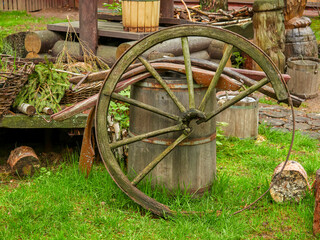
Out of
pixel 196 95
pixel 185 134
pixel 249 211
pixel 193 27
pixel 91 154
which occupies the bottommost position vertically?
pixel 249 211

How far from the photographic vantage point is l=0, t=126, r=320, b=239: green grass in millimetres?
3379

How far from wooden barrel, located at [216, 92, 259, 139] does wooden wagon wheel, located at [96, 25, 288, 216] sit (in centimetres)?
201

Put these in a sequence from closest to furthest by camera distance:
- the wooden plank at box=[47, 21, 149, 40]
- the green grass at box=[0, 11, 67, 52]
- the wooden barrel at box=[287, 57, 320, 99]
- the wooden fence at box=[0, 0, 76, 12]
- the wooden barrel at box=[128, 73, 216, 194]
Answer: the wooden barrel at box=[128, 73, 216, 194]
the wooden plank at box=[47, 21, 149, 40]
the wooden barrel at box=[287, 57, 320, 99]
the green grass at box=[0, 11, 67, 52]
the wooden fence at box=[0, 0, 76, 12]

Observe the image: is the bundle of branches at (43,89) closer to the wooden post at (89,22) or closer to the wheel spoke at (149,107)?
the wheel spoke at (149,107)

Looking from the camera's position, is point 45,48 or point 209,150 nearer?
point 209,150

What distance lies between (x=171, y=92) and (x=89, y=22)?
145 inches

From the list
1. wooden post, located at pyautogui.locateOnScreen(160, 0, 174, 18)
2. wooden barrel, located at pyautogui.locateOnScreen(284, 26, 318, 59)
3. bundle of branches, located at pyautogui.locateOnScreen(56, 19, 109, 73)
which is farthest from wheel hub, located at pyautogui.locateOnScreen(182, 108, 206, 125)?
wooden barrel, located at pyautogui.locateOnScreen(284, 26, 318, 59)

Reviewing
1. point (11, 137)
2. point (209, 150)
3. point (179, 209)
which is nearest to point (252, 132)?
point (209, 150)

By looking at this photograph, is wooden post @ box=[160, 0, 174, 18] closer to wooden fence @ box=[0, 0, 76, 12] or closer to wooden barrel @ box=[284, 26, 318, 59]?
wooden barrel @ box=[284, 26, 318, 59]

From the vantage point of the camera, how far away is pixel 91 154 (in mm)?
4035

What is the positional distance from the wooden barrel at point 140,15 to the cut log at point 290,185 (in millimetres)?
3782

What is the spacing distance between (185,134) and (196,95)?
36 cm

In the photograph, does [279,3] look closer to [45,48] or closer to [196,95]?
[45,48]

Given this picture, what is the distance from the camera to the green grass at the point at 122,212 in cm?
338
